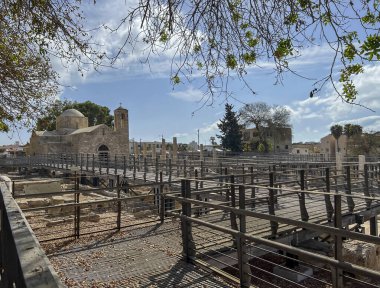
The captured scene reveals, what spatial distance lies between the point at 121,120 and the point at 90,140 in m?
5.48

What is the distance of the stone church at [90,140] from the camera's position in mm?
49438

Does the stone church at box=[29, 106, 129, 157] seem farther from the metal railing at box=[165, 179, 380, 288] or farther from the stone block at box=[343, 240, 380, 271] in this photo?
the metal railing at box=[165, 179, 380, 288]

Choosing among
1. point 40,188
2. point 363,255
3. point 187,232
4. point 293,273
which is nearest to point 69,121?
point 40,188

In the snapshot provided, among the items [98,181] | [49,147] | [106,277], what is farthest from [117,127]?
[106,277]

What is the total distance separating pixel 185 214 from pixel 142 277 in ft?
3.93

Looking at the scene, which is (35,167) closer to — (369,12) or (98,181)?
(98,181)

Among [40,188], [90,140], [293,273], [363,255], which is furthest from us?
[90,140]

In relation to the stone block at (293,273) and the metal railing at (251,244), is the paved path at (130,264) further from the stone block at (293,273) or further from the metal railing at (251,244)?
the stone block at (293,273)

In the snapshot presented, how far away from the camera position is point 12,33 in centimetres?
669

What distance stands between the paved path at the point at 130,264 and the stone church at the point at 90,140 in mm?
44045

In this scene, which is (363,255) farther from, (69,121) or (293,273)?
(69,121)

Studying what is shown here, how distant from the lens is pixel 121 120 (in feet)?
172

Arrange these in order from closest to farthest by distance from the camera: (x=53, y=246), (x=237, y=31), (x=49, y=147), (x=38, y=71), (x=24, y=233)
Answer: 1. (x=24, y=233)
2. (x=237, y=31)
3. (x=53, y=246)
4. (x=38, y=71)
5. (x=49, y=147)

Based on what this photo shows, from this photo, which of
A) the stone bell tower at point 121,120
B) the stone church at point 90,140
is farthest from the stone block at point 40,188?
the stone bell tower at point 121,120
